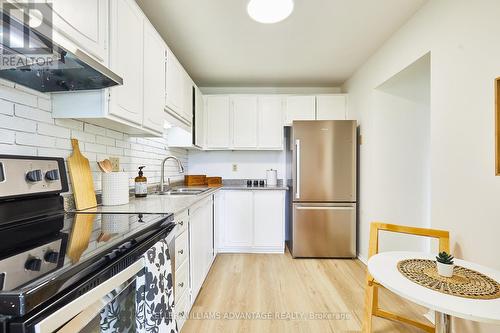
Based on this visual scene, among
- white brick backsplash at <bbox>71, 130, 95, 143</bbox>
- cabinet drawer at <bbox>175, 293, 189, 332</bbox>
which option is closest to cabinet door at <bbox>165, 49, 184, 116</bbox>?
white brick backsplash at <bbox>71, 130, 95, 143</bbox>

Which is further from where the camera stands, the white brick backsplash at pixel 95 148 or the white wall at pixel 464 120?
the white brick backsplash at pixel 95 148

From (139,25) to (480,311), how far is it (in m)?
2.15

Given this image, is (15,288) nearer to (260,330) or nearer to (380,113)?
(260,330)

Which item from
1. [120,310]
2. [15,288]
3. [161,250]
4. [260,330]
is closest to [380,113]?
[260,330]

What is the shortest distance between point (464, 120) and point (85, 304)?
203 cm

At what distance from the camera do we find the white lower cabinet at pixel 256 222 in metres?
3.18

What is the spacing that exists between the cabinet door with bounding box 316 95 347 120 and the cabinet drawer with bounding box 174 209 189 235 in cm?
239

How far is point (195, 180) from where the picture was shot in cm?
339

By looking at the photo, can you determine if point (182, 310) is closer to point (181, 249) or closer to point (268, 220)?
point (181, 249)

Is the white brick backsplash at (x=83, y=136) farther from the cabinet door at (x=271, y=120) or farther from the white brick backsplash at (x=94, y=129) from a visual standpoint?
the cabinet door at (x=271, y=120)

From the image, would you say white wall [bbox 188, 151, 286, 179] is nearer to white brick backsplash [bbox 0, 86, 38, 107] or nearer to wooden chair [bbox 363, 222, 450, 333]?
wooden chair [bbox 363, 222, 450, 333]

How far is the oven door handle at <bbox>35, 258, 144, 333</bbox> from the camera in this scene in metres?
0.50

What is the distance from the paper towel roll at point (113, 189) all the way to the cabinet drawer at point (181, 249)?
1.49 feet
